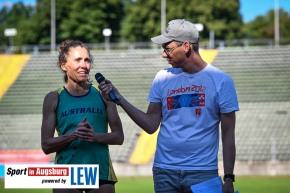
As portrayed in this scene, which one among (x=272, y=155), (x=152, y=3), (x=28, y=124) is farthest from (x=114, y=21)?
(x=272, y=155)

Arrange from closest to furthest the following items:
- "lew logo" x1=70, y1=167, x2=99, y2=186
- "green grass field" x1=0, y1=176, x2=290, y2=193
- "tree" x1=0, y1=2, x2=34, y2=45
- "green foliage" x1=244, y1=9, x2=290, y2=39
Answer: "lew logo" x1=70, y1=167, x2=99, y2=186 → "green grass field" x1=0, y1=176, x2=290, y2=193 → "green foliage" x1=244, y1=9, x2=290, y2=39 → "tree" x1=0, y1=2, x2=34, y2=45

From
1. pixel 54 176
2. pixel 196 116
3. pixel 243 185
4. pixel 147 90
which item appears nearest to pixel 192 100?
pixel 196 116

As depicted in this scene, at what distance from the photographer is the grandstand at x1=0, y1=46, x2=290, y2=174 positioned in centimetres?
2452

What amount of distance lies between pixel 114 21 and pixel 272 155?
40.4 m

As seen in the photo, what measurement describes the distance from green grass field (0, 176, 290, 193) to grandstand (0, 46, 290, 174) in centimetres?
280

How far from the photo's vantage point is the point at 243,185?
17.6 metres

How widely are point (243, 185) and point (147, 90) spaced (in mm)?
12196

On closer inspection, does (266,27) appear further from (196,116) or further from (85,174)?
(85,174)

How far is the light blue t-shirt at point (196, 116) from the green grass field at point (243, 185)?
1019 cm

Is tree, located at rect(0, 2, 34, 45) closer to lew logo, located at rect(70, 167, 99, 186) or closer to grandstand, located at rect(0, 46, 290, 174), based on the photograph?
grandstand, located at rect(0, 46, 290, 174)

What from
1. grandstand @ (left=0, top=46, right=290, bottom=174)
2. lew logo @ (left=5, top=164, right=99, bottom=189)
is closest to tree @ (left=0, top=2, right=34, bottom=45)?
grandstand @ (left=0, top=46, right=290, bottom=174)

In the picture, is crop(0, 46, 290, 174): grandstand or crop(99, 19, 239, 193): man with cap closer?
crop(99, 19, 239, 193): man with cap

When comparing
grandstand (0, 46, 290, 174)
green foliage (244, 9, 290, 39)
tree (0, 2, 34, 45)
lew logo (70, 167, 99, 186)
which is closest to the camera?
lew logo (70, 167, 99, 186)

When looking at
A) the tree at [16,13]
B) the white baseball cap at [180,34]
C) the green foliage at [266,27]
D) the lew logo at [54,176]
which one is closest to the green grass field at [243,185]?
the lew logo at [54,176]
